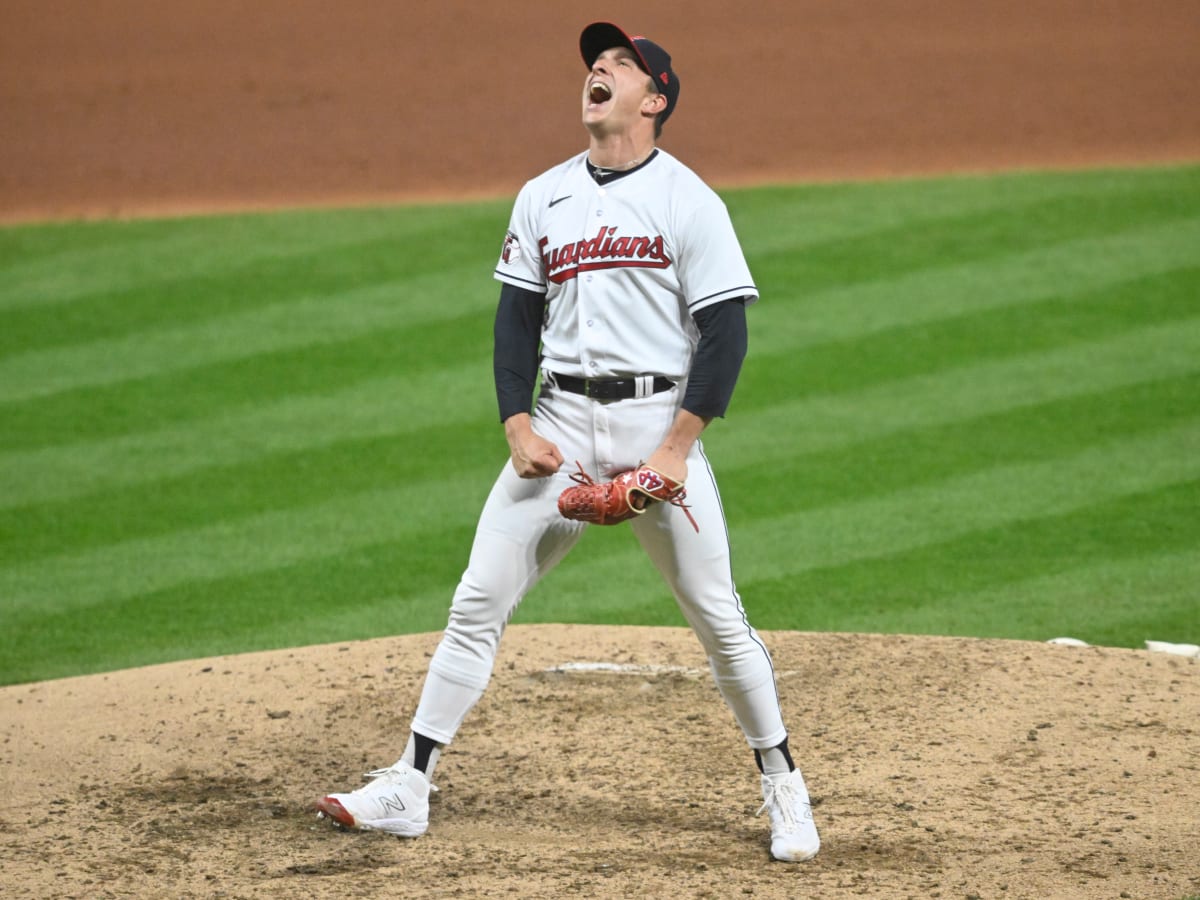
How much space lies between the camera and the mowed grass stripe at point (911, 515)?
6.56m

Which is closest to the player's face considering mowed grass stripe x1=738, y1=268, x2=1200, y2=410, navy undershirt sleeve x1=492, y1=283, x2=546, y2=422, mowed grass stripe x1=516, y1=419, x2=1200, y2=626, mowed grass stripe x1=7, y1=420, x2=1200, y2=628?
navy undershirt sleeve x1=492, y1=283, x2=546, y2=422

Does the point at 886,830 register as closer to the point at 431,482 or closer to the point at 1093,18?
the point at 431,482

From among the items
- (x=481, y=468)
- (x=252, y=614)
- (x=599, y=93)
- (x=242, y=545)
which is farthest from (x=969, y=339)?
(x=599, y=93)

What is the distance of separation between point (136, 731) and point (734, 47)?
9603 millimetres

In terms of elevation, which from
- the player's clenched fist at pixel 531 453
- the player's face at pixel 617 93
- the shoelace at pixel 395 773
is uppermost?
the player's face at pixel 617 93

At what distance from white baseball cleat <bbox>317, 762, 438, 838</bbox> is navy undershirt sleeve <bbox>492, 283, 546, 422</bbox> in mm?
909

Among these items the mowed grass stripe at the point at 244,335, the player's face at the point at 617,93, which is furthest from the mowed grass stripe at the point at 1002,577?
the mowed grass stripe at the point at 244,335

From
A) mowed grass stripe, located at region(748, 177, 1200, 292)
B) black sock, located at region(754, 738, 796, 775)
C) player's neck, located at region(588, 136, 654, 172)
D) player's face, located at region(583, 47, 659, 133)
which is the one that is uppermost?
player's face, located at region(583, 47, 659, 133)

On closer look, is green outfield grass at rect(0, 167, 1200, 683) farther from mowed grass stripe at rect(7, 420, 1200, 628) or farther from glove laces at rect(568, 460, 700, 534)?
glove laces at rect(568, 460, 700, 534)

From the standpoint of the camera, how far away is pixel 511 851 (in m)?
3.77

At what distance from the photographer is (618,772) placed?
14.3 feet

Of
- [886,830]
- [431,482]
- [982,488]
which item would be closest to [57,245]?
[431,482]

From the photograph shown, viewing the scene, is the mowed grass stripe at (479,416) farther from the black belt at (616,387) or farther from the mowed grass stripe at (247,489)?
the black belt at (616,387)

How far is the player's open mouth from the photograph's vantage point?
372 cm
